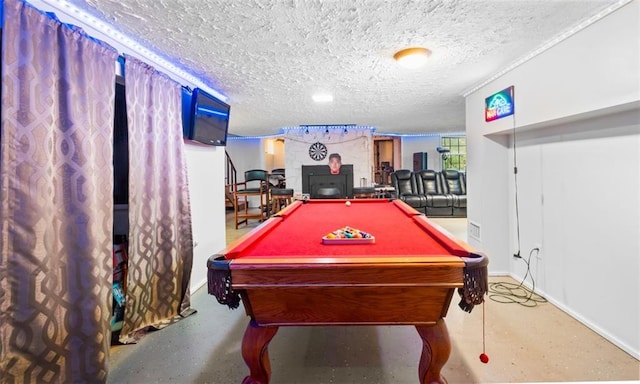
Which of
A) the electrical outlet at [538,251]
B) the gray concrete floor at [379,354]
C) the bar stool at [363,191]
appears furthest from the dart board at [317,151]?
the gray concrete floor at [379,354]

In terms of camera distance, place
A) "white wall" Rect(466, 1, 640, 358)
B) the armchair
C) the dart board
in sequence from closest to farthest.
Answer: "white wall" Rect(466, 1, 640, 358) → the armchair → the dart board

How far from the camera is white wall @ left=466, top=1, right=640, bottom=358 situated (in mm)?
1743

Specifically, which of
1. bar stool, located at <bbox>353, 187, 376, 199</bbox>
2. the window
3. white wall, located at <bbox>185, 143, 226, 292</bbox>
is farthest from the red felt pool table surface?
the window

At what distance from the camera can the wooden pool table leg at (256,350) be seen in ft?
4.33

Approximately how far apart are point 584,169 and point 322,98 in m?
2.70

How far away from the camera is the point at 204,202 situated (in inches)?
118

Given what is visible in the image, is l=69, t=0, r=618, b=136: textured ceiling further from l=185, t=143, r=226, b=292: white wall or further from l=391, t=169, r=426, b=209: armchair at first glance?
l=391, t=169, r=426, b=209: armchair

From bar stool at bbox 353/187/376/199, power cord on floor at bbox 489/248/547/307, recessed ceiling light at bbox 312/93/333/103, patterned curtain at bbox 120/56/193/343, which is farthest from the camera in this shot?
bar stool at bbox 353/187/376/199

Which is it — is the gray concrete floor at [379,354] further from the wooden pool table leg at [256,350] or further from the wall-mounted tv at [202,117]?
the wall-mounted tv at [202,117]

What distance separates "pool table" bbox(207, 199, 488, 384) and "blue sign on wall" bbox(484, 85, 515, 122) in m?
1.91

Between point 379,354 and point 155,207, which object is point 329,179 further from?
point 379,354

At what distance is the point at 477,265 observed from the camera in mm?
1182

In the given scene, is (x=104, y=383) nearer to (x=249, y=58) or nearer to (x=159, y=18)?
(x=159, y=18)

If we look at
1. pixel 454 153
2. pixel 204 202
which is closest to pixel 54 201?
pixel 204 202
